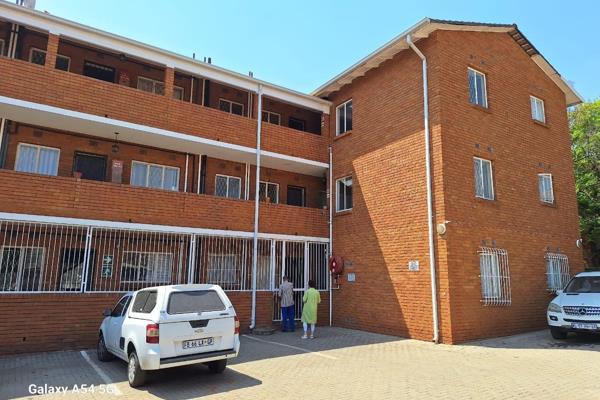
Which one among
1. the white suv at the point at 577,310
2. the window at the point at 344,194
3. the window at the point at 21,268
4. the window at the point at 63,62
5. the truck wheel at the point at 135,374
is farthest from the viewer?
the window at the point at 344,194

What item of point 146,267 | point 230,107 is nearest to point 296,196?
point 230,107

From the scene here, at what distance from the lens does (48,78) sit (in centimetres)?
1109

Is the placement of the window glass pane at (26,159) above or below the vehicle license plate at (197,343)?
above

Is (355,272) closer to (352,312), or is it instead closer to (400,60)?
(352,312)

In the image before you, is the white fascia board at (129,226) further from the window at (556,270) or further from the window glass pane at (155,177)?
the window at (556,270)

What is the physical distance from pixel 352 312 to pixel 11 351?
912cm

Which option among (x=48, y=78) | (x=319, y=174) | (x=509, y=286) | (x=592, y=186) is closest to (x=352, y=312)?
(x=509, y=286)

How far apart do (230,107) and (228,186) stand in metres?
3.28

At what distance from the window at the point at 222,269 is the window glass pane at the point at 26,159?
18.8 ft

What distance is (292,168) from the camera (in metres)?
16.1

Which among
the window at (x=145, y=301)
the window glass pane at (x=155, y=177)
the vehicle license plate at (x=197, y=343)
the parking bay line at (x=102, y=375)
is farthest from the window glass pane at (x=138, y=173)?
the vehicle license plate at (x=197, y=343)

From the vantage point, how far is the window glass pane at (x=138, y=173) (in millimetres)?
13633

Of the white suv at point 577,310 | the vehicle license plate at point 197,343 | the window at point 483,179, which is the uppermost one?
the window at point 483,179

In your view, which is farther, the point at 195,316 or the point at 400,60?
the point at 400,60
